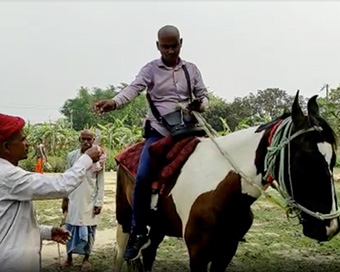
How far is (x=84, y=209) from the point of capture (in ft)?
18.4

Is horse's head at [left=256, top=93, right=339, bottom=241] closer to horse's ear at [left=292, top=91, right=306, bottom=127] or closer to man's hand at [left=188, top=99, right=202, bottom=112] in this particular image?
horse's ear at [left=292, top=91, right=306, bottom=127]

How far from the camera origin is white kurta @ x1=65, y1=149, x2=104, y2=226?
560 cm

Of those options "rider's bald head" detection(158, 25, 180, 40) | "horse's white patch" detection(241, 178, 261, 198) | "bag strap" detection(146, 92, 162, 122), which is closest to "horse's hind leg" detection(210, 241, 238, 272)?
"horse's white patch" detection(241, 178, 261, 198)

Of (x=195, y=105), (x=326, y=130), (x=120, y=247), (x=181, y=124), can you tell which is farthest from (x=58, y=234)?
(x=120, y=247)

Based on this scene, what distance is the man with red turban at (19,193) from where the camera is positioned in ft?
7.52

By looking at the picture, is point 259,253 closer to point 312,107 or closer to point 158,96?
point 158,96

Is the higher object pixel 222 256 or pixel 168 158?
pixel 168 158

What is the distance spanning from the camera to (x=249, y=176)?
323 centimetres

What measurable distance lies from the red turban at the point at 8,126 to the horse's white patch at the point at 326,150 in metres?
1.66

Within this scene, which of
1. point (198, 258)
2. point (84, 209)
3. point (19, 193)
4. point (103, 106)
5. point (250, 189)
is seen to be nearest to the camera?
point (19, 193)

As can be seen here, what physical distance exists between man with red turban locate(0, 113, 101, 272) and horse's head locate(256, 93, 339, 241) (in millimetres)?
1245

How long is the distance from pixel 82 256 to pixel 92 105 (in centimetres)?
323

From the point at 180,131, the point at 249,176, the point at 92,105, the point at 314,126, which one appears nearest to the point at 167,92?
the point at 180,131

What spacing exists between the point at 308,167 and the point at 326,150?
0.14 m
